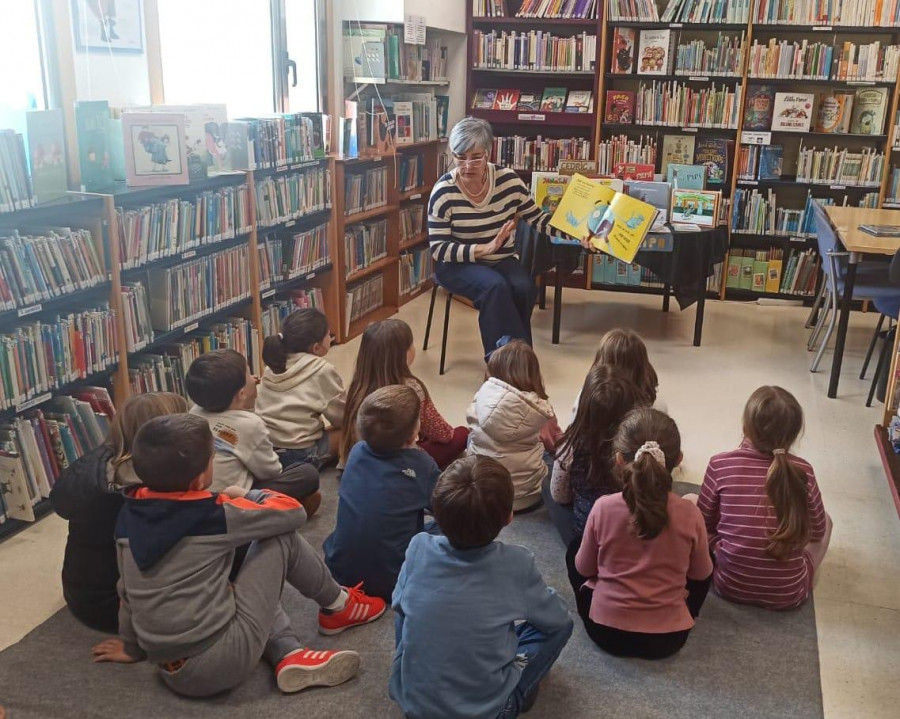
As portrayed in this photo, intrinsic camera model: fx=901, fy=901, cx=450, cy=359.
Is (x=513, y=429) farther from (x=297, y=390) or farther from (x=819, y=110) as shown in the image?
(x=819, y=110)

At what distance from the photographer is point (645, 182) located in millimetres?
5293

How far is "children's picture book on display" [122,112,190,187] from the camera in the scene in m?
3.42

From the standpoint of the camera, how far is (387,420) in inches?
95.3

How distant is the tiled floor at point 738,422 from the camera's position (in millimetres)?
2488

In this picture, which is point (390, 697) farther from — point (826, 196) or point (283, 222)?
point (826, 196)

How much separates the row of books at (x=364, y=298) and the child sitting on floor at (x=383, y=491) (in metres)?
2.85

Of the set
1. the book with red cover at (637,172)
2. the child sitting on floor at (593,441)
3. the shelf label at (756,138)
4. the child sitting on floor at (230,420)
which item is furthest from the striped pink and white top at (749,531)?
the shelf label at (756,138)

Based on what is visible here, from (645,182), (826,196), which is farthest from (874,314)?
(645,182)

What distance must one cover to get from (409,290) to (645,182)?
181 cm

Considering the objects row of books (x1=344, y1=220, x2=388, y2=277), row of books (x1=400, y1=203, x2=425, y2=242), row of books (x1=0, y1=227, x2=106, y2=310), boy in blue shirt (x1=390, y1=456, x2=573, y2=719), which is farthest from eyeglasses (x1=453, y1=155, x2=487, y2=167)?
boy in blue shirt (x1=390, y1=456, x2=573, y2=719)

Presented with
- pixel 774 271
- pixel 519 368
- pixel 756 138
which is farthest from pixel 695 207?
pixel 519 368

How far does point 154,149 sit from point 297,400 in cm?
116

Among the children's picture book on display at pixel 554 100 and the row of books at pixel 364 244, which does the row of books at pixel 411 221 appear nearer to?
the row of books at pixel 364 244

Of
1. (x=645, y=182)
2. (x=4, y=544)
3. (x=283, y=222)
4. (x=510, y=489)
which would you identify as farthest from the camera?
(x=645, y=182)
